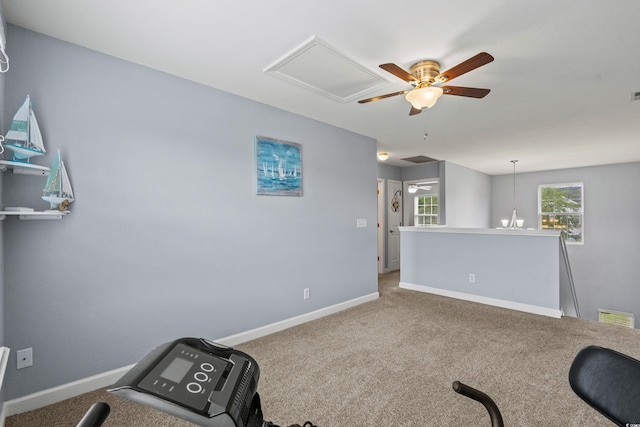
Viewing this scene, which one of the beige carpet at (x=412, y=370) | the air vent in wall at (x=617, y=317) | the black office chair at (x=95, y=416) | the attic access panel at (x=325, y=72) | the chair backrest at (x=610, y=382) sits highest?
the attic access panel at (x=325, y=72)

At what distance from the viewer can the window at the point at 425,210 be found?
7.20m

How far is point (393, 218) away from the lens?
6.72 m

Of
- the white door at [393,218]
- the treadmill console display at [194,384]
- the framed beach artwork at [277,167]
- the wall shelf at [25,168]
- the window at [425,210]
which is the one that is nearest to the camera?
the treadmill console display at [194,384]

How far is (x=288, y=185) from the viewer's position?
3.28m

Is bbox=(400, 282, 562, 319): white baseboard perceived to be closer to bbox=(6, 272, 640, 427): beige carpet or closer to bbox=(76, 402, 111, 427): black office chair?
bbox=(6, 272, 640, 427): beige carpet

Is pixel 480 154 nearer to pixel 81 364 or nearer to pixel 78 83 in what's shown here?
pixel 78 83

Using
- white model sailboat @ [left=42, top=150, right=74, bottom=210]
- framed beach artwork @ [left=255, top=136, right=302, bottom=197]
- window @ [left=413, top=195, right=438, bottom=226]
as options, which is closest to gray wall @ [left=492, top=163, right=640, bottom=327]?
Answer: window @ [left=413, top=195, right=438, bottom=226]

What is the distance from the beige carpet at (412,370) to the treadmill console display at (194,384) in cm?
147

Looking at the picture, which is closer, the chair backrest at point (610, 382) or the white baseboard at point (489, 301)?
the chair backrest at point (610, 382)

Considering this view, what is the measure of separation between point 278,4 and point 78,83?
1.51 metres

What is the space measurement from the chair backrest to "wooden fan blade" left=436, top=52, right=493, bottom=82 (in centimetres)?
156

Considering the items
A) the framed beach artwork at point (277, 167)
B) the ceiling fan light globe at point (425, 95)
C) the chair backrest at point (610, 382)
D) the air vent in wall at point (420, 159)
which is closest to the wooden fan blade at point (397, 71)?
the ceiling fan light globe at point (425, 95)

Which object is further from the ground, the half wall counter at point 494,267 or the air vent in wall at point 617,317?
the half wall counter at point 494,267

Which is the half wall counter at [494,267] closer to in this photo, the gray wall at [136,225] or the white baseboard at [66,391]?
the gray wall at [136,225]
